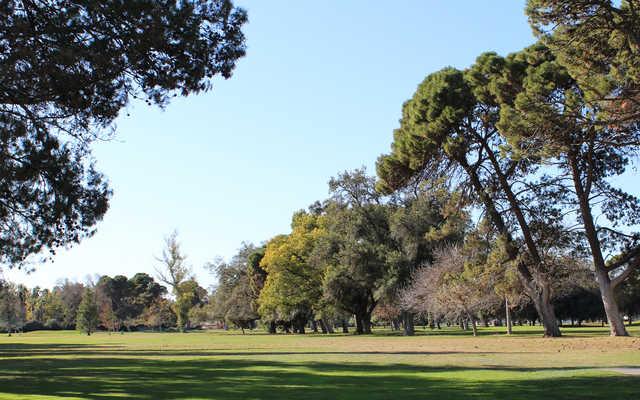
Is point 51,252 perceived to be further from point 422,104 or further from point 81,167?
point 422,104

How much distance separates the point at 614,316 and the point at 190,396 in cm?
2821

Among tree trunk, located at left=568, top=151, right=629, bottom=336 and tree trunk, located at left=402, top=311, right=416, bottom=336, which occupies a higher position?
tree trunk, located at left=568, top=151, right=629, bottom=336

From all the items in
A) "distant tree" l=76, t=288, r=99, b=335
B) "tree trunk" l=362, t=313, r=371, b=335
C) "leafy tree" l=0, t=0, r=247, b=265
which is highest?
"leafy tree" l=0, t=0, r=247, b=265

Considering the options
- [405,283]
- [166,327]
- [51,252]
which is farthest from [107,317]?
[51,252]

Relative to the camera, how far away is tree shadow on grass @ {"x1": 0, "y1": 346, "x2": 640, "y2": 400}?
12.3 m

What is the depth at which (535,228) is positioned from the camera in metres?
37.1

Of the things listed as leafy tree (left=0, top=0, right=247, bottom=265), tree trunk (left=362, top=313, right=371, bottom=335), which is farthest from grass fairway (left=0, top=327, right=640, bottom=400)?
tree trunk (left=362, top=313, right=371, bottom=335)

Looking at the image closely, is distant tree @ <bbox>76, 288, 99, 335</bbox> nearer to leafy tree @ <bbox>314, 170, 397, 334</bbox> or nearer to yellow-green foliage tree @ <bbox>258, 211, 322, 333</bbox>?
yellow-green foliage tree @ <bbox>258, 211, 322, 333</bbox>

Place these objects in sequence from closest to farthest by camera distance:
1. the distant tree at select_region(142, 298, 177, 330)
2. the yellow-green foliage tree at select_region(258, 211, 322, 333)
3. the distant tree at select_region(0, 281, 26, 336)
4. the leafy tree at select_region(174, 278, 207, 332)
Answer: the yellow-green foliage tree at select_region(258, 211, 322, 333) < the leafy tree at select_region(174, 278, 207, 332) < the distant tree at select_region(0, 281, 26, 336) < the distant tree at select_region(142, 298, 177, 330)

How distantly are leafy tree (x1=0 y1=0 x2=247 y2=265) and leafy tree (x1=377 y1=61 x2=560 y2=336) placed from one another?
22.4 metres

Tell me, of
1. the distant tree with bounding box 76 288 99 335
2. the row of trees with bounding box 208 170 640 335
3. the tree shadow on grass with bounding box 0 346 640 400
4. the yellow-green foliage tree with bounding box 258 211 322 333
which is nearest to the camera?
the tree shadow on grass with bounding box 0 346 640 400

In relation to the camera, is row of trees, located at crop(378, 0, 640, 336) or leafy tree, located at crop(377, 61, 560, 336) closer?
row of trees, located at crop(378, 0, 640, 336)

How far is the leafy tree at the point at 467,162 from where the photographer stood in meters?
35.9

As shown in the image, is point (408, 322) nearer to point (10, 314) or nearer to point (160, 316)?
point (160, 316)
